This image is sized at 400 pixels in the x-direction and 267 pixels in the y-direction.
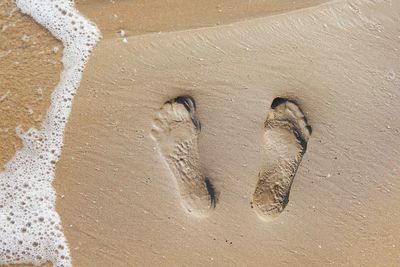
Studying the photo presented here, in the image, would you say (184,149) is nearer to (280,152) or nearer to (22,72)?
(280,152)

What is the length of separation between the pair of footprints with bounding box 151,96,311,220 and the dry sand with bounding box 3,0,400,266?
0.08 m

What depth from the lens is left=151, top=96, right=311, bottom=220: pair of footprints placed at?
368 centimetres

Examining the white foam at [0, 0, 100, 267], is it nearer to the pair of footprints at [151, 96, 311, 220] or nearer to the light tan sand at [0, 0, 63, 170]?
the light tan sand at [0, 0, 63, 170]

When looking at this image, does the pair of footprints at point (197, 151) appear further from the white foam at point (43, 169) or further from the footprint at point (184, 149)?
the white foam at point (43, 169)

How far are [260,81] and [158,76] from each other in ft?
3.43

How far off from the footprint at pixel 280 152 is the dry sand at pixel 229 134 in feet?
0.27

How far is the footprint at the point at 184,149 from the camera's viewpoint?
368cm

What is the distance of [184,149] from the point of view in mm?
3688

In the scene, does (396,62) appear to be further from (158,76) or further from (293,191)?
(158,76)

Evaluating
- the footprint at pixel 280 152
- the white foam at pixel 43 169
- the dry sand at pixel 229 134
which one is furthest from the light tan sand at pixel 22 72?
the footprint at pixel 280 152

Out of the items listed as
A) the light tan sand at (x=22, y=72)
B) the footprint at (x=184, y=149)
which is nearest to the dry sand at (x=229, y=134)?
the footprint at (x=184, y=149)

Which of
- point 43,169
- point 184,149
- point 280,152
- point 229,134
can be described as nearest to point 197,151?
point 184,149

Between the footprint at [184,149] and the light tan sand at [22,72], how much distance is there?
4.00 feet

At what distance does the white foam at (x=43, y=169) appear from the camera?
3.78m
